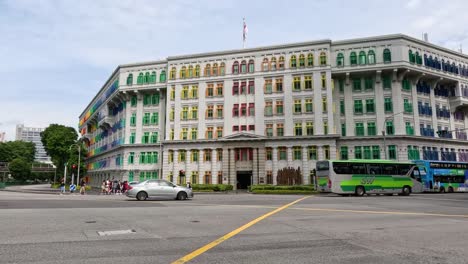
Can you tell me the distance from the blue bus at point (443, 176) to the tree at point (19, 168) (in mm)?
97643

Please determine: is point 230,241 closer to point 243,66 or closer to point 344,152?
point 344,152

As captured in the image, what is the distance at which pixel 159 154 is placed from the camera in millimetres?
51531

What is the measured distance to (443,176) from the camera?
37.9m

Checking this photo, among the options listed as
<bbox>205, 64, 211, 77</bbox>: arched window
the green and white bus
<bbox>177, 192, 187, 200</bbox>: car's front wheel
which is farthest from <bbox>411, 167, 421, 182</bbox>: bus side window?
<bbox>205, 64, 211, 77</bbox>: arched window

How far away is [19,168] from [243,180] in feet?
250

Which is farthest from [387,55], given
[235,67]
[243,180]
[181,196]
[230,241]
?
[230,241]

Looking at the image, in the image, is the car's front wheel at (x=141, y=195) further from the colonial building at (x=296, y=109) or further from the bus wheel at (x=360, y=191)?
the colonial building at (x=296, y=109)

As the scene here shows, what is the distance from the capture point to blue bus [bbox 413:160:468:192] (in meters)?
36.8

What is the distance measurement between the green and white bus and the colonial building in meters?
11.0

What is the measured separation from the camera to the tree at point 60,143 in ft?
210

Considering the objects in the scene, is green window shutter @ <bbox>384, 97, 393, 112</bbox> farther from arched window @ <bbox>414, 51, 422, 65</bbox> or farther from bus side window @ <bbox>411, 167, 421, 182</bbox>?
bus side window @ <bbox>411, 167, 421, 182</bbox>

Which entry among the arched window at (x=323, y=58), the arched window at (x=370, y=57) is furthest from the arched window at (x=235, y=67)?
the arched window at (x=370, y=57)

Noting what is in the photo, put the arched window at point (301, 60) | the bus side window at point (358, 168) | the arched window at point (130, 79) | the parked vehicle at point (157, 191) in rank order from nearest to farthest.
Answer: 1. the parked vehicle at point (157, 191)
2. the bus side window at point (358, 168)
3. the arched window at point (301, 60)
4. the arched window at point (130, 79)

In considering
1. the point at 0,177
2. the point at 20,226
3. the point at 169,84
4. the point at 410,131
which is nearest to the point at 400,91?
the point at 410,131
